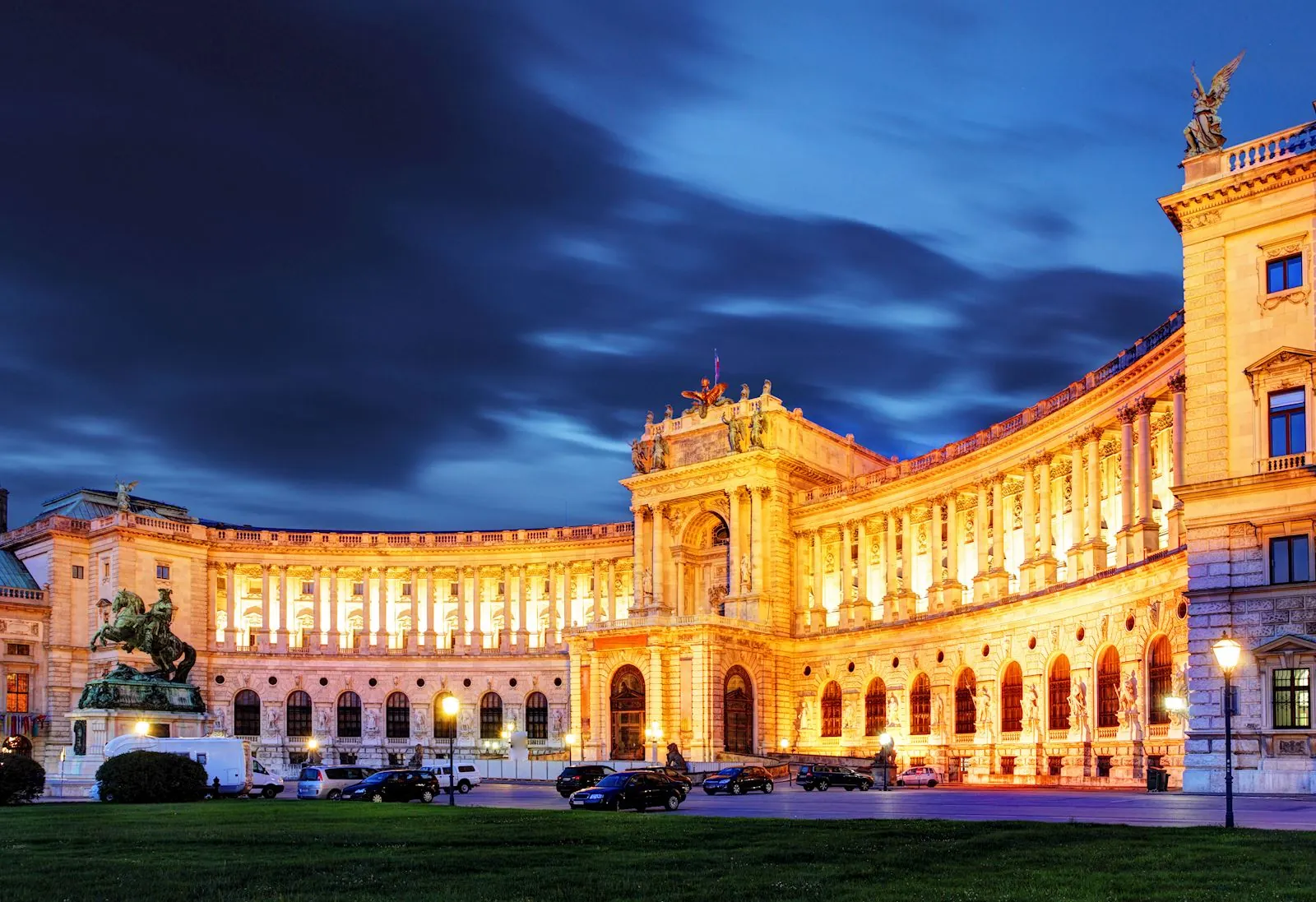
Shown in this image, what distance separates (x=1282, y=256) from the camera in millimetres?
51719

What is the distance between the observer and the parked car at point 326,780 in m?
63.6

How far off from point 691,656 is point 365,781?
3765cm

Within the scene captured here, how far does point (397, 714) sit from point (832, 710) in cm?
4162

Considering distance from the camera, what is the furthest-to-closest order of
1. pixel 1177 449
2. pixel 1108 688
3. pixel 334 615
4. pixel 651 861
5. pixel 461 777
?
1. pixel 334 615
2. pixel 461 777
3. pixel 1108 688
4. pixel 1177 449
5. pixel 651 861

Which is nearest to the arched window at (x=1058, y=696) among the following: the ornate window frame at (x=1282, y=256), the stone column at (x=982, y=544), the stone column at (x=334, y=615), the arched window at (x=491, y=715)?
the stone column at (x=982, y=544)

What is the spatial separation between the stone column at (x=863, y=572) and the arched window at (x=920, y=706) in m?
7.84

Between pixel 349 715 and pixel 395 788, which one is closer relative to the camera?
pixel 395 788

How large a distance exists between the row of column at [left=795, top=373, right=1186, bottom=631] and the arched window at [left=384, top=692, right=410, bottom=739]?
38.2m

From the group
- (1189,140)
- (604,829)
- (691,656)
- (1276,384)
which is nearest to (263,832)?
(604,829)

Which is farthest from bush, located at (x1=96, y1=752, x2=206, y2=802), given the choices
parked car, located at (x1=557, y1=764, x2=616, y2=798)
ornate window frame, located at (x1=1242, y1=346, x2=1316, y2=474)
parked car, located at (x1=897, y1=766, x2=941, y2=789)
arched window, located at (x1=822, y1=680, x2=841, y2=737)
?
arched window, located at (x1=822, y1=680, x2=841, y2=737)

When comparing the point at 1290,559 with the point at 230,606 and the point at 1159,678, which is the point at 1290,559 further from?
the point at 230,606

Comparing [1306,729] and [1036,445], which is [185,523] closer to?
[1036,445]

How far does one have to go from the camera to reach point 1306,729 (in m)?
47.2

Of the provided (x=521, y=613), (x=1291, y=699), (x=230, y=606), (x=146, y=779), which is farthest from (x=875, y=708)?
(x=230, y=606)
